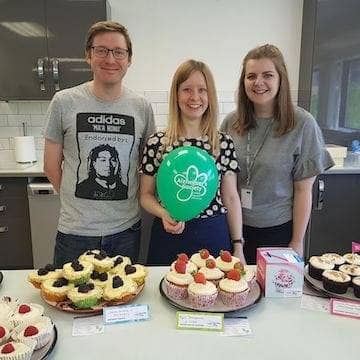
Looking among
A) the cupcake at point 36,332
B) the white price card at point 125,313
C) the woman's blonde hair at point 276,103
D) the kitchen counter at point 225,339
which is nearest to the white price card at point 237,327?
the kitchen counter at point 225,339

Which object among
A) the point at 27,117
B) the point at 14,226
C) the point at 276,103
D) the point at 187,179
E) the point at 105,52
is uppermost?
the point at 105,52

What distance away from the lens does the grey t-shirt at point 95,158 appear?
1.62 m

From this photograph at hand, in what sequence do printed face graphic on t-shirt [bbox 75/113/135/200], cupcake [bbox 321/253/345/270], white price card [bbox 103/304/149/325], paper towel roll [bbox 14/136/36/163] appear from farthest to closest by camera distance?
paper towel roll [bbox 14/136/36/163], printed face graphic on t-shirt [bbox 75/113/135/200], cupcake [bbox 321/253/345/270], white price card [bbox 103/304/149/325]

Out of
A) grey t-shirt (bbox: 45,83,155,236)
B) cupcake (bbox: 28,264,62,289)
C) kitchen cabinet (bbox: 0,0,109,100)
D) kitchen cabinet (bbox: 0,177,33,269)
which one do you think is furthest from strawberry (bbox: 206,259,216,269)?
kitchen cabinet (bbox: 0,0,109,100)

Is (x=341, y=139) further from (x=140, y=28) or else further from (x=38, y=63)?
(x=38, y=63)

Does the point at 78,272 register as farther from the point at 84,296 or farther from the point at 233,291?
the point at 233,291

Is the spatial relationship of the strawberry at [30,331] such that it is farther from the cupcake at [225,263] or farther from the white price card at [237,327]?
the cupcake at [225,263]

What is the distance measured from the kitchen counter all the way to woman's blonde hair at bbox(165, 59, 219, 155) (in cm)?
70

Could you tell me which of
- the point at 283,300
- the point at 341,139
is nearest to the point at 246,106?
the point at 283,300

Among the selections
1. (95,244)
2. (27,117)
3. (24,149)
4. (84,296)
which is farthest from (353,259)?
(27,117)

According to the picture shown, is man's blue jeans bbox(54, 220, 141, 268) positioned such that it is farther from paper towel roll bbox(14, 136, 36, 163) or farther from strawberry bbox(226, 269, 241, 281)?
paper towel roll bbox(14, 136, 36, 163)

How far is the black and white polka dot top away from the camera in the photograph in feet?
Answer: 5.04

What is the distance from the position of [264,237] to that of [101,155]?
0.83 meters

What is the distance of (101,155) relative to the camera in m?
1.62
